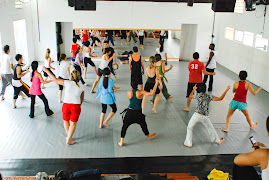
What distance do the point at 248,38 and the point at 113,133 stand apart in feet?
23.5

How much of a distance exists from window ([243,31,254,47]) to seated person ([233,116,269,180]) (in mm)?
8683

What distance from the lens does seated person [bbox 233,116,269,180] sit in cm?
266

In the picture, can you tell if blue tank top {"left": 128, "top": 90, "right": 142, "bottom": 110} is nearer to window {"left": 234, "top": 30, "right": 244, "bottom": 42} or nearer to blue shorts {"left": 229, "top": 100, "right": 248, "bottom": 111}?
blue shorts {"left": 229, "top": 100, "right": 248, "bottom": 111}

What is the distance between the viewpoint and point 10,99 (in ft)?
27.0

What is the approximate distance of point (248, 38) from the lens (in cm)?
1088

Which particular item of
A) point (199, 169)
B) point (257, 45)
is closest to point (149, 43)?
point (257, 45)

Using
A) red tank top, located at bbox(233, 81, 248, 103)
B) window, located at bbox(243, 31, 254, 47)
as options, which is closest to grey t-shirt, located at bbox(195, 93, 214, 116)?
red tank top, located at bbox(233, 81, 248, 103)

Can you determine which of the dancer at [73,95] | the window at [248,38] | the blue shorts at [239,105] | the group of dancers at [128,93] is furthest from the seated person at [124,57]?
the dancer at [73,95]

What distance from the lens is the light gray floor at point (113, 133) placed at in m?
5.54

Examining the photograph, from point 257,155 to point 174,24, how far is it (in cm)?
1118

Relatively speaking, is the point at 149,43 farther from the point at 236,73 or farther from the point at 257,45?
the point at 257,45

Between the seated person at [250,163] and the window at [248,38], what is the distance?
8.68 m

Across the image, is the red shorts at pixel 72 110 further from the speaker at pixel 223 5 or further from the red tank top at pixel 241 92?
the speaker at pixel 223 5

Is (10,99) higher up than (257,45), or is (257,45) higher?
(257,45)
